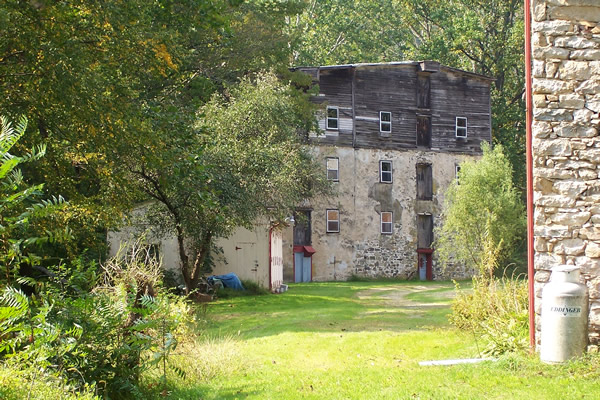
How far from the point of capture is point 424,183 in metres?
44.4

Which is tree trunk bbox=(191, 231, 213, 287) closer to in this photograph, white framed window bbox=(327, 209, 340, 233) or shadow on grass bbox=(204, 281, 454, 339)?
shadow on grass bbox=(204, 281, 454, 339)

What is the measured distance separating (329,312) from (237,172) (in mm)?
5680

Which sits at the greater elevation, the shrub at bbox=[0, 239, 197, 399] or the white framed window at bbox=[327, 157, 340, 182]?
the white framed window at bbox=[327, 157, 340, 182]

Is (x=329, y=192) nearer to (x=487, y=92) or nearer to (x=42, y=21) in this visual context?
(x=487, y=92)

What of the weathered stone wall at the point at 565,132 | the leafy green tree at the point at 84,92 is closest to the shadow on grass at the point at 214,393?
the leafy green tree at the point at 84,92

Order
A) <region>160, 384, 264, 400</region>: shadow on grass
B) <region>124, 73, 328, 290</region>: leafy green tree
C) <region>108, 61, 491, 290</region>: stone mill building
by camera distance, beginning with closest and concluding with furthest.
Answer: <region>160, 384, 264, 400</region>: shadow on grass < <region>124, 73, 328, 290</region>: leafy green tree < <region>108, 61, 491, 290</region>: stone mill building

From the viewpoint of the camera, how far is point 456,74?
44.9m

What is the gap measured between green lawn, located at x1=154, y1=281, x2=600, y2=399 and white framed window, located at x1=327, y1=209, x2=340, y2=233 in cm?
2055

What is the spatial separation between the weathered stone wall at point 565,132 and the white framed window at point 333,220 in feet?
101

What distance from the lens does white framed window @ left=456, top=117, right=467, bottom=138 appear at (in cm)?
4497

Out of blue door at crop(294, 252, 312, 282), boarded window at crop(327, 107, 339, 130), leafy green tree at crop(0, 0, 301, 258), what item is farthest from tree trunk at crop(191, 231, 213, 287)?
boarded window at crop(327, 107, 339, 130)

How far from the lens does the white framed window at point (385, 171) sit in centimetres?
4344

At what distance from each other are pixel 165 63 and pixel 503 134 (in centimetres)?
3500

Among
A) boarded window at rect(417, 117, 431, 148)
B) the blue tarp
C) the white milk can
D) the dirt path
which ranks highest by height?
boarded window at rect(417, 117, 431, 148)
